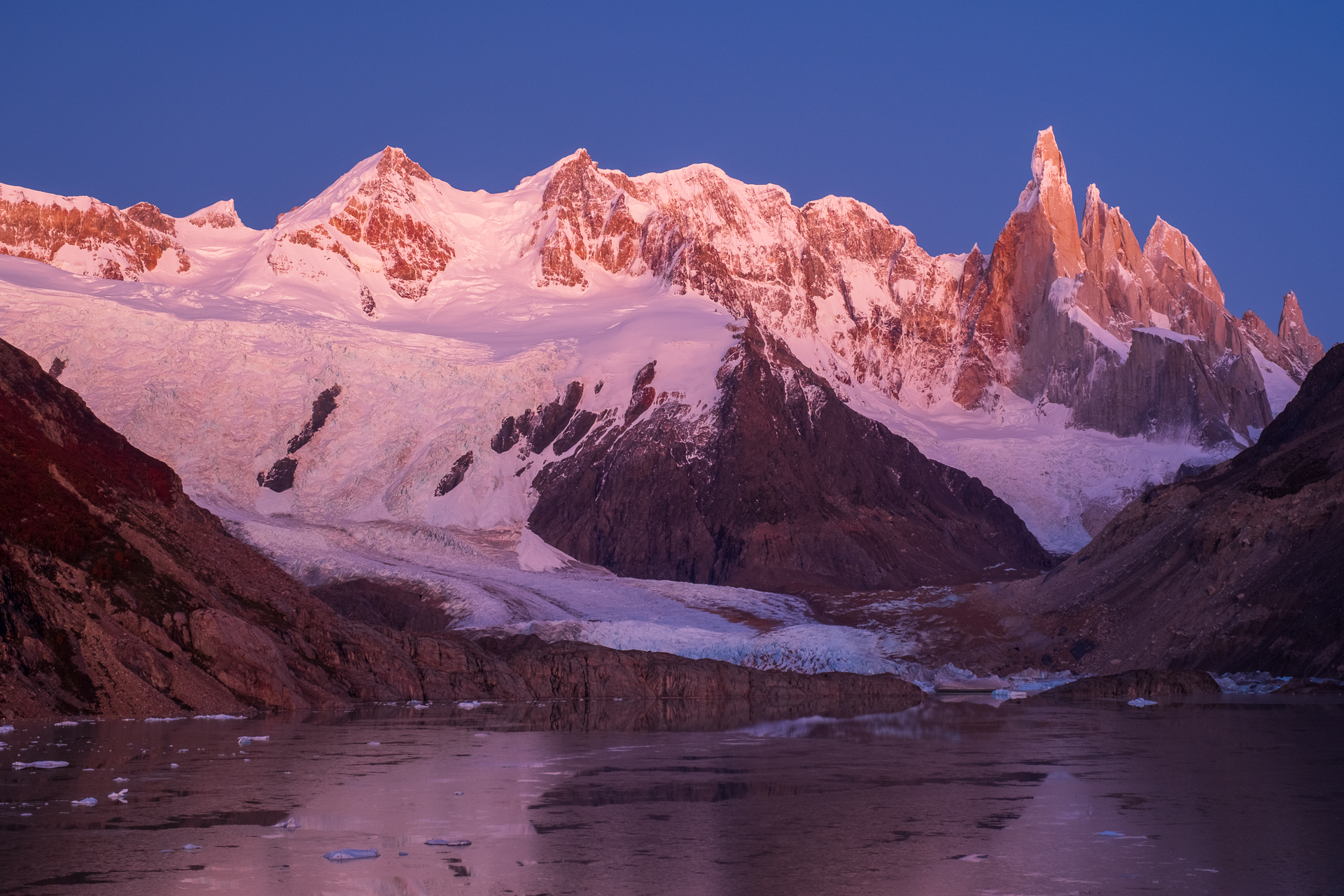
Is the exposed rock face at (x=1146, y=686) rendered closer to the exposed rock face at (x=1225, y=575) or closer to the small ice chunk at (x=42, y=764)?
the exposed rock face at (x=1225, y=575)

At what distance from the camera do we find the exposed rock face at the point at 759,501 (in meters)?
148

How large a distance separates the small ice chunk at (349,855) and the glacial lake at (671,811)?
0.63 feet

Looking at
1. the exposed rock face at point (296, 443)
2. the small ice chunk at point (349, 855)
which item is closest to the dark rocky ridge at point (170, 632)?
the small ice chunk at point (349, 855)

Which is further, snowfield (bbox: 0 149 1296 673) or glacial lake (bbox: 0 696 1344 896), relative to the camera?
snowfield (bbox: 0 149 1296 673)

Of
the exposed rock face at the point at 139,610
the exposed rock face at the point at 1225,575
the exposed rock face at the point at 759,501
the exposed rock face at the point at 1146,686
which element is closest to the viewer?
the exposed rock face at the point at 139,610

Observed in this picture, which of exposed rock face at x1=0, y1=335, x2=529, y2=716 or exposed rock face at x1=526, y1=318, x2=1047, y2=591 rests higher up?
exposed rock face at x1=526, y1=318, x2=1047, y2=591

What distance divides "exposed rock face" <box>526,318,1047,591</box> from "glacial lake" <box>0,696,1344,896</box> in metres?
104

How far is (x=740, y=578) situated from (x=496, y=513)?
86.4 ft

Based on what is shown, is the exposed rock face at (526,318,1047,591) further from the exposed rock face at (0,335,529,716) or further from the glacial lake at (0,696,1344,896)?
the glacial lake at (0,696,1344,896)

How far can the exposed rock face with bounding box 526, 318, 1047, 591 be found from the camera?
148 meters

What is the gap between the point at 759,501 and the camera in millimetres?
153875

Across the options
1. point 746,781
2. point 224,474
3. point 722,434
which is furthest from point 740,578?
point 746,781

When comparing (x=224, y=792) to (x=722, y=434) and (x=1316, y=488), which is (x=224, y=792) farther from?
(x=722, y=434)

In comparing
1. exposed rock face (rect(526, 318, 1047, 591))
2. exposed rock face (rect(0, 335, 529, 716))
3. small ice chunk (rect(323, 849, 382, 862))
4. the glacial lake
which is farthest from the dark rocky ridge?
exposed rock face (rect(526, 318, 1047, 591))
